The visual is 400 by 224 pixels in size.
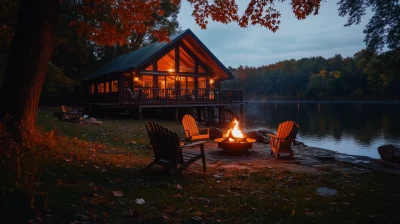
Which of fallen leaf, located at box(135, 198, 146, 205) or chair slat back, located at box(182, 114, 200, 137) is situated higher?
chair slat back, located at box(182, 114, 200, 137)

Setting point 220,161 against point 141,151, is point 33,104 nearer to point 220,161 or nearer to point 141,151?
point 141,151

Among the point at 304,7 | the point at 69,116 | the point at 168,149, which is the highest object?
the point at 304,7

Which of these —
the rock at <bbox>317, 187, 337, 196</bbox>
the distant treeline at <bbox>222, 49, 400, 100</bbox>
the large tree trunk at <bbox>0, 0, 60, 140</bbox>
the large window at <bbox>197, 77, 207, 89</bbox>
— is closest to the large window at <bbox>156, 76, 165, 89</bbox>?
the large window at <bbox>197, 77, 207, 89</bbox>

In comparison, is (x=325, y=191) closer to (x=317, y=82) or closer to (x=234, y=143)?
(x=234, y=143)

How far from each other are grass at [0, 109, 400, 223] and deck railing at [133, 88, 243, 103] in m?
15.8

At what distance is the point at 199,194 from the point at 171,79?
73.0 ft

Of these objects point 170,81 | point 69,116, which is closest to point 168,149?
point 69,116

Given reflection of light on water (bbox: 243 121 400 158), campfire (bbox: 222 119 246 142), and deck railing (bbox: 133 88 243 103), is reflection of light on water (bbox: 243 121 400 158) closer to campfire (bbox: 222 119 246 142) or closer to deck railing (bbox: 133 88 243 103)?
deck railing (bbox: 133 88 243 103)

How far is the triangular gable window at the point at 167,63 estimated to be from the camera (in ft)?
84.7

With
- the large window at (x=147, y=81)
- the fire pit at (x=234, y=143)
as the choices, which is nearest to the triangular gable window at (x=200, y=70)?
the large window at (x=147, y=81)

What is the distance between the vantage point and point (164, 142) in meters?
6.19

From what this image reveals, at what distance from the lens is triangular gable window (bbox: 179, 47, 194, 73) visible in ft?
86.9

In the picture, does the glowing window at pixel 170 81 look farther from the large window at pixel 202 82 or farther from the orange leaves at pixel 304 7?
the orange leaves at pixel 304 7

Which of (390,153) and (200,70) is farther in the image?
(200,70)
